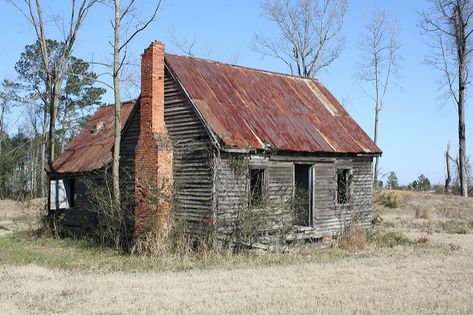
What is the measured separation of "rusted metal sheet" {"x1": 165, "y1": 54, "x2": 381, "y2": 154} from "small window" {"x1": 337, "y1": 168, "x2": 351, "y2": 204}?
2.75 ft

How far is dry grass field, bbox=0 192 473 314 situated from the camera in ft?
29.2

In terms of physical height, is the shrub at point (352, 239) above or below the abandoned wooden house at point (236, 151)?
below

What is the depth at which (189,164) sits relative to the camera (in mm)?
16156

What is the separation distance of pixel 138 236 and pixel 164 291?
18.8 ft

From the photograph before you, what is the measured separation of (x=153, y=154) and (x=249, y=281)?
20.3ft

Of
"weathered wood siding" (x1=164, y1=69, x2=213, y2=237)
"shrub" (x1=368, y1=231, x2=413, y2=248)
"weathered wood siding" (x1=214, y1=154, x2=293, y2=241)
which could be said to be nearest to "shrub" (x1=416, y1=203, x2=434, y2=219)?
"shrub" (x1=368, y1=231, x2=413, y2=248)

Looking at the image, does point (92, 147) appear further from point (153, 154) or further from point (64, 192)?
point (153, 154)

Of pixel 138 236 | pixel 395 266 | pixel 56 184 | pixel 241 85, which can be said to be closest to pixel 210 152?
pixel 138 236

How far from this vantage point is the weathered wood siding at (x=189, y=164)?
15.6m

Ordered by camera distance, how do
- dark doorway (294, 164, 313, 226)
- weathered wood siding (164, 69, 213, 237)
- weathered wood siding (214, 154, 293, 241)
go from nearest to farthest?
weathered wood siding (214, 154, 293, 241)
weathered wood siding (164, 69, 213, 237)
dark doorway (294, 164, 313, 226)

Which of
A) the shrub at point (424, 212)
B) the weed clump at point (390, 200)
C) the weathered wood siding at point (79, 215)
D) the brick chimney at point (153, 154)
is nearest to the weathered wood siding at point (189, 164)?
the brick chimney at point (153, 154)

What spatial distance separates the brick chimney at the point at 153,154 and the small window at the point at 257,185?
241cm

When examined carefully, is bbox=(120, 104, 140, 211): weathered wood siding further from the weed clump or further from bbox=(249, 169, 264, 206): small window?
the weed clump

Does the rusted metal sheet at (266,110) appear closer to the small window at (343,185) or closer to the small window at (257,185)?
the small window at (343,185)
